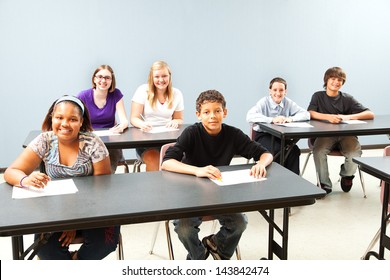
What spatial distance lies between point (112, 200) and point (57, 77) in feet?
10.3

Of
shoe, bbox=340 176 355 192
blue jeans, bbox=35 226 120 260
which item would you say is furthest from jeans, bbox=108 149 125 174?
shoe, bbox=340 176 355 192

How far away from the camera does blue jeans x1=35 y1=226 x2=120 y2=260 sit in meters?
1.90

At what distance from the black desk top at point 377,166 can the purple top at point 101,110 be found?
1986 millimetres

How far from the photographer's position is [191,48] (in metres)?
4.80

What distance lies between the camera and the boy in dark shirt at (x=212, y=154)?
85.4 inches

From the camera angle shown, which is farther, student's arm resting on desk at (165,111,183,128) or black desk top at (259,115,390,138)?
student's arm resting on desk at (165,111,183,128)

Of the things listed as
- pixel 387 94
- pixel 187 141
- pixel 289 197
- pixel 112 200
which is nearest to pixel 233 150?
pixel 187 141

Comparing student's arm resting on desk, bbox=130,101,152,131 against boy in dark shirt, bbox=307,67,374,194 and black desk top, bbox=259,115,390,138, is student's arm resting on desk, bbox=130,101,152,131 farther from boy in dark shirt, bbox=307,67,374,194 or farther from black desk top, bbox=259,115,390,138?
boy in dark shirt, bbox=307,67,374,194

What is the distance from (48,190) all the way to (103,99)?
1765mm

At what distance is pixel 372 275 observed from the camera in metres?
1.56

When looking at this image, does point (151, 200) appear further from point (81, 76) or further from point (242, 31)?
point (242, 31)

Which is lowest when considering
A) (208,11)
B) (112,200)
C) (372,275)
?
(372,275)

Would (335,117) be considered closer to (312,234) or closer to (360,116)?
(360,116)

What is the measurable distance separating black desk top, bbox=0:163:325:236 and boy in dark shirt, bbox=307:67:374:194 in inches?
74.6
